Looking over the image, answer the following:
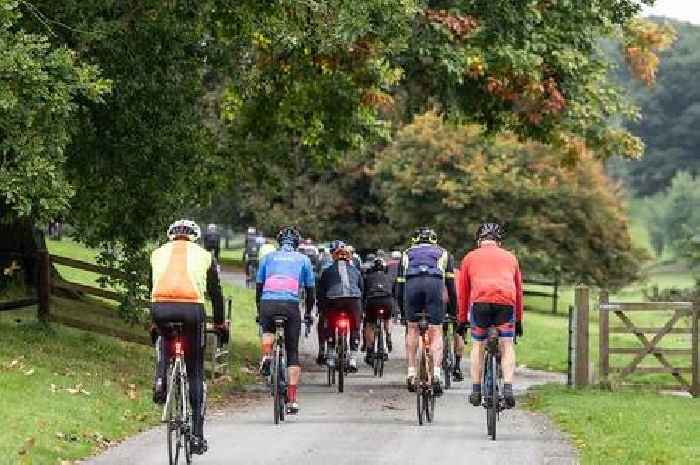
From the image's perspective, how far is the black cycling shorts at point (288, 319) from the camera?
1600 centimetres

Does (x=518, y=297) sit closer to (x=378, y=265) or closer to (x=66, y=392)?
(x=66, y=392)

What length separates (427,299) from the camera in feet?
54.9

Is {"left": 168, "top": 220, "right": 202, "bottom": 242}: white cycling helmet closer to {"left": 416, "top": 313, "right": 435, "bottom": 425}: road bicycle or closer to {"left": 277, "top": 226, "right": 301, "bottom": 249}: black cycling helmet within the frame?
{"left": 277, "top": 226, "right": 301, "bottom": 249}: black cycling helmet

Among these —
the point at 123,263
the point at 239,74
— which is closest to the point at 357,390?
the point at 123,263

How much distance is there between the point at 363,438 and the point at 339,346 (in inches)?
223

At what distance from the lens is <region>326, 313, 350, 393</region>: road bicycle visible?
→ 2050cm

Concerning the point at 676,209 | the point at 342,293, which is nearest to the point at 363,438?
the point at 342,293

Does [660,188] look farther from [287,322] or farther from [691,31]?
[287,322]

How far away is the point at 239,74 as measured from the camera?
2594 centimetres

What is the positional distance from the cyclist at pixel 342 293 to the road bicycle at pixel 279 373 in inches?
187

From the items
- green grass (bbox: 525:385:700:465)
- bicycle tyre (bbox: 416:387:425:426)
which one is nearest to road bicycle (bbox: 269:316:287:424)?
bicycle tyre (bbox: 416:387:425:426)

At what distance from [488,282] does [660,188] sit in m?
128

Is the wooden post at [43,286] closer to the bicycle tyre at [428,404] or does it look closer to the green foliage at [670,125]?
the bicycle tyre at [428,404]

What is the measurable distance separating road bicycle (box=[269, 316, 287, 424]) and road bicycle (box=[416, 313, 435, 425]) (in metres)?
1.50
